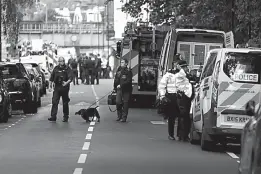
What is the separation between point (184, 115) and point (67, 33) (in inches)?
4116

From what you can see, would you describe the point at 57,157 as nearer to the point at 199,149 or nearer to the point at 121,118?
the point at 199,149

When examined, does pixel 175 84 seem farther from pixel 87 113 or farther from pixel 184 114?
pixel 87 113

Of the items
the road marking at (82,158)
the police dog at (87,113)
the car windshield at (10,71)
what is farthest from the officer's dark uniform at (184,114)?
the car windshield at (10,71)

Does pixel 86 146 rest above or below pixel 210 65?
below

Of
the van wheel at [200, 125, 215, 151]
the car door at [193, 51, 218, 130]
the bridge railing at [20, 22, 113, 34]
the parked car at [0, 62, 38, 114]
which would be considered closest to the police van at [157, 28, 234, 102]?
the parked car at [0, 62, 38, 114]

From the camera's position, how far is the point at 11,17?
1742 inches

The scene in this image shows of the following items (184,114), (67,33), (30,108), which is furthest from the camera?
(67,33)

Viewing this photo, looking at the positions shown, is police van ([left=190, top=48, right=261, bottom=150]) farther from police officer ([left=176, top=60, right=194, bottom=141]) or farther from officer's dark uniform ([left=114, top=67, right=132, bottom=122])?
officer's dark uniform ([left=114, top=67, right=132, bottom=122])

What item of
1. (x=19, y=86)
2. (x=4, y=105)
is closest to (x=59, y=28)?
(x=19, y=86)

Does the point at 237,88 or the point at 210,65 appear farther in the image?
the point at 210,65

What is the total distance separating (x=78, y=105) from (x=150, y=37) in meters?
3.95

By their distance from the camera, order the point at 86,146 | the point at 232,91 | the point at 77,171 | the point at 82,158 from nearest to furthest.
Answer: the point at 77,171
the point at 82,158
the point at 232,91
the point at 86,146

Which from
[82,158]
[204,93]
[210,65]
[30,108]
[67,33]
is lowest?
[67,33]

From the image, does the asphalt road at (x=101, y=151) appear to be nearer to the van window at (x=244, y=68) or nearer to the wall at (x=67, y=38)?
the van window at (x=244, y=68)
